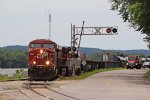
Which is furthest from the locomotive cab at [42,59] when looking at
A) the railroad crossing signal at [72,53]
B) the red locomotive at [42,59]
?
the railroad crossing signal at [72,53]

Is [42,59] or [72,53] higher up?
[72,53]

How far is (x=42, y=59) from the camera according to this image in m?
45.5

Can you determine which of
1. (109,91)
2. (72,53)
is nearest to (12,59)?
(72,53)

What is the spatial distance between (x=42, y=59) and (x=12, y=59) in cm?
8063

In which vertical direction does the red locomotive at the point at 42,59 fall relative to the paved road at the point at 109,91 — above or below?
above

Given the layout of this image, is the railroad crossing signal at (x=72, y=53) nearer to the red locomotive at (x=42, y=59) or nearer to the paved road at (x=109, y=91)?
the red locomotive at (x=42, y=59)

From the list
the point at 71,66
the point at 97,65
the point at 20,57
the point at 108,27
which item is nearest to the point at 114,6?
the point at 108,27

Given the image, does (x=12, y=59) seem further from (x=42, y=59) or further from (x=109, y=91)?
(x=109, y=91)

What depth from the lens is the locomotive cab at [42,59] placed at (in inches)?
1759

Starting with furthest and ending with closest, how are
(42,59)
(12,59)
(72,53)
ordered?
1. (12,59)
2. (72,53)
3. (42,59)

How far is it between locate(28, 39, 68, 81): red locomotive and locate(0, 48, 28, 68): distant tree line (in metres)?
71.3

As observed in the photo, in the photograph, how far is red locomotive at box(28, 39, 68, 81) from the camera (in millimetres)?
44688

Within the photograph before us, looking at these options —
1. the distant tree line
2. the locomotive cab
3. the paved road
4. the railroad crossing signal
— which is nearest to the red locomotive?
the locomotive cab

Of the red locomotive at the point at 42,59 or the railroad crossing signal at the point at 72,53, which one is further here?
the railroad crossing signal at the point at 72,53
